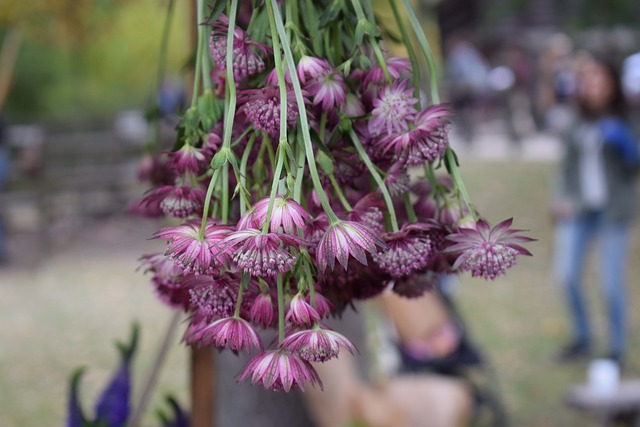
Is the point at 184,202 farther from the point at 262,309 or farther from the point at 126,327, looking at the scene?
the point at 126,327

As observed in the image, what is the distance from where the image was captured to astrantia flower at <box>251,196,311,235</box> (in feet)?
2.19

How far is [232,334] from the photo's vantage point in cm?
71

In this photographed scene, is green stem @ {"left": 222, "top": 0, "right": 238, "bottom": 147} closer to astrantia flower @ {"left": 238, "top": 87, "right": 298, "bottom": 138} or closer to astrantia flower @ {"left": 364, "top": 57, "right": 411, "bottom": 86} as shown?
astrantia flower @ {"left": 238, "top": 87, "right": 298, "bottom": 138}

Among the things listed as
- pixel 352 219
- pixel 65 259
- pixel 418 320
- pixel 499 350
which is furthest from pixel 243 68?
pixel 65 259

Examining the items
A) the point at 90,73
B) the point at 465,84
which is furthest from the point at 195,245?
the point at 465,84

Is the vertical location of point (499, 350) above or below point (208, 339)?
above

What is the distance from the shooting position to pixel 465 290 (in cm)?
719

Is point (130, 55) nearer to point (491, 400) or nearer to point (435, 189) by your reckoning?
point (491, 400)

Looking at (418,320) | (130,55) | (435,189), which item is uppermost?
(130,55)

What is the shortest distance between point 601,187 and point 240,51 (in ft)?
13.8

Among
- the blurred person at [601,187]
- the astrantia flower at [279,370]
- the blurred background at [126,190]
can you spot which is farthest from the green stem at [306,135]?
the blurred person at [601,187]

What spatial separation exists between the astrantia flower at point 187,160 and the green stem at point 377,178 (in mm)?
148

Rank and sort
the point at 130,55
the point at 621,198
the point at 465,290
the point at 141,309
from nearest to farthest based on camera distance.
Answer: the point at 621,198 < the point at 141,309 < the point at 465,290 < the point at 130,55

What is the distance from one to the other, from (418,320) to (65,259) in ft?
18.2
